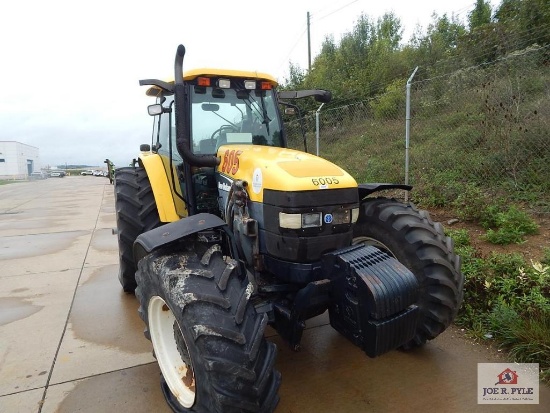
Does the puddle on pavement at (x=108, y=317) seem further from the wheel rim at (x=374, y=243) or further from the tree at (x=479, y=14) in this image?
the tree at (x=479, y=14)

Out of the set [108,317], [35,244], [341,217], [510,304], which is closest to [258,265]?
[341,217]

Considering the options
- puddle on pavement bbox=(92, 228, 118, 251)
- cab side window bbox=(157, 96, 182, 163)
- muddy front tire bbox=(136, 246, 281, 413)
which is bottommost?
puddle on pavement bbox=(92, 228, 118, 251)

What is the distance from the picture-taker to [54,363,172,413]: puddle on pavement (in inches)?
96.3

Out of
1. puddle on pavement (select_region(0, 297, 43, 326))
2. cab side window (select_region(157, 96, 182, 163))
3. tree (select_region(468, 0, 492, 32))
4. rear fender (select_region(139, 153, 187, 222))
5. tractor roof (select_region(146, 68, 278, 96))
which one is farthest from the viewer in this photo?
tree (select_region(468, 0, 492, 32))

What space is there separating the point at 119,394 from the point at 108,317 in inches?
53.7

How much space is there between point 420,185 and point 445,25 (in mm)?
15285

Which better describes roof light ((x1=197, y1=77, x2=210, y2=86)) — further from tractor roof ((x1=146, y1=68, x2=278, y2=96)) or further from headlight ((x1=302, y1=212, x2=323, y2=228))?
headlight ((x1=302, y1=212, x2=323, y2=228))

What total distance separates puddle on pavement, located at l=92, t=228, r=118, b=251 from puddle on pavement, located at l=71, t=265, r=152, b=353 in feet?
5.90

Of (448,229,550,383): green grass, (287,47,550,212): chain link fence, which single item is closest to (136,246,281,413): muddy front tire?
(448,229,550,383): green grass

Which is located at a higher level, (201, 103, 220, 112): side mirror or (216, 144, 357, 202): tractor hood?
(201, 103, 220, 112): side mirror

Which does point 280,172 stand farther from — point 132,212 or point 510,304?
point 510,304

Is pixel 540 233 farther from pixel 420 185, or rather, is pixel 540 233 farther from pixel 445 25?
pixel 445 25

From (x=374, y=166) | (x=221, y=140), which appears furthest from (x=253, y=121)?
(x=374, y=166)

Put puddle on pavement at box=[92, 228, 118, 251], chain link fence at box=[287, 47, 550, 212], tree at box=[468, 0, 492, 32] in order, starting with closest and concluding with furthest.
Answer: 1. chain link fence at box=[287, 47, 550, 212]
2. puddle on pavement at box=[92, 228, 118, 251]
3. tree at box=[468, 0, 492, 32]
